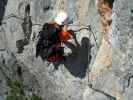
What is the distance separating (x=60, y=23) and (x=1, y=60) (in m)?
4.44

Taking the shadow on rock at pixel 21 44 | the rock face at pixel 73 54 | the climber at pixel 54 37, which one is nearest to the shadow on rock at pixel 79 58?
the rock face at pixel 73 54

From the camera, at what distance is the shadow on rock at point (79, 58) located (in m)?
12.1

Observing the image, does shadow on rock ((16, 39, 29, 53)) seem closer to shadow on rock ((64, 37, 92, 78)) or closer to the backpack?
shadow on rock ((64, 37, 92, 78))

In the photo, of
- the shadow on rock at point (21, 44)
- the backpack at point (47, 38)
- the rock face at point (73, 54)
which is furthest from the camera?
the shadow on rock at point (21, 44)

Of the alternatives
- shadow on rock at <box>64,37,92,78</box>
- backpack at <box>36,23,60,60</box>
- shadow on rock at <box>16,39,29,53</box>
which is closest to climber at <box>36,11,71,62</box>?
backpack at <box>36,23,60,60</box>

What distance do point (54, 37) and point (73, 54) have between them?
3.05ft

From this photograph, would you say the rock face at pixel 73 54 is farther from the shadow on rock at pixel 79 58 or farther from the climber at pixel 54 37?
the climber at pixel 54 37

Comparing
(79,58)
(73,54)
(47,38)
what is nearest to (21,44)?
(73,54)

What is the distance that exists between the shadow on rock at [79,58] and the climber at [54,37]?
15.3 inches

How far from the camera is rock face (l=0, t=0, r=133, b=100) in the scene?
1047 cm

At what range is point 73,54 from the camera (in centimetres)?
1255

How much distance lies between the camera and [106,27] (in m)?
11.3

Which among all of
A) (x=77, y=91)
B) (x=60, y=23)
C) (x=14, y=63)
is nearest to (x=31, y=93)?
(x=14, y=63)

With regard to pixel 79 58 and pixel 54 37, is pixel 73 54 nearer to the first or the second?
pixel 79 58
